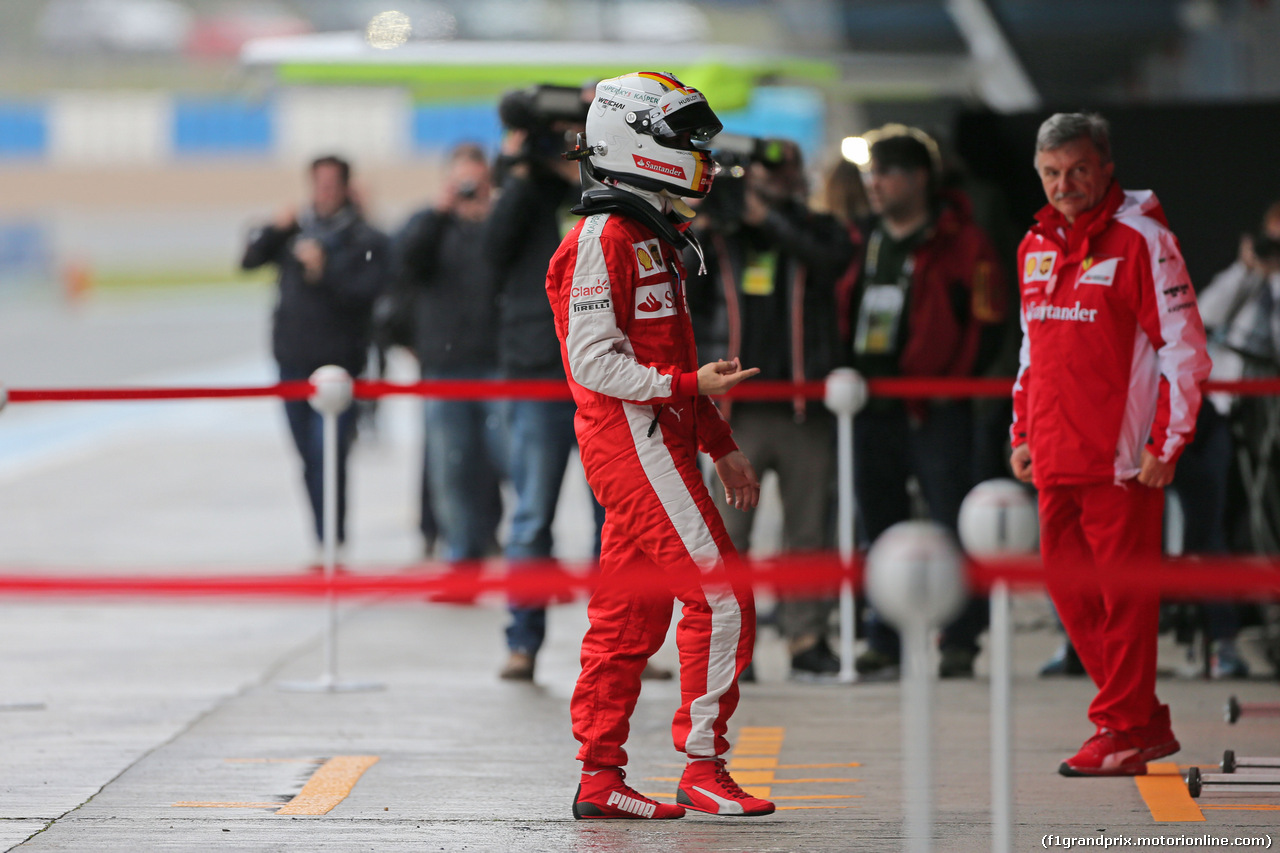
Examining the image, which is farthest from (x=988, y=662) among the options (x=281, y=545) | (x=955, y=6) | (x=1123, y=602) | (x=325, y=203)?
(x=955, y=6)

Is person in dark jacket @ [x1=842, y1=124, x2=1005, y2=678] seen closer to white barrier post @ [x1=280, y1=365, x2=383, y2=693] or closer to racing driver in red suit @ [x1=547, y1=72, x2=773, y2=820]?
white barrier post @ [x1=280, y1=365, x2=383, y2=693]

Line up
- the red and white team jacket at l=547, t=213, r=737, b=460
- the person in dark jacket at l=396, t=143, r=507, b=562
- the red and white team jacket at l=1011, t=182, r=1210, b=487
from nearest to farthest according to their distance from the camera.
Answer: the red and white team jacket at l=547, t=213, r=737, b=460, the red and white team jacket at l=1011, t=182, r=1210, b=487, the person in dark jacket at l=396, t=143, r=507, b=562

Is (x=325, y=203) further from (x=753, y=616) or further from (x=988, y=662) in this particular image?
(x=753, y=616)

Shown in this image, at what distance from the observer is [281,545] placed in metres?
9.90

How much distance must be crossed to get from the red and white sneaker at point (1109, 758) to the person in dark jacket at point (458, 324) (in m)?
3.66

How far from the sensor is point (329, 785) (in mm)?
4629

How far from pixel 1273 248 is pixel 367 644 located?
13.3 feet

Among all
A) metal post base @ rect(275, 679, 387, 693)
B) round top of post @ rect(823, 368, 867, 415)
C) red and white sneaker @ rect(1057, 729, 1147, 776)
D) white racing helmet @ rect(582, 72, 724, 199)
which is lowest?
metal post base @ rect(275, 679, 387, 693)

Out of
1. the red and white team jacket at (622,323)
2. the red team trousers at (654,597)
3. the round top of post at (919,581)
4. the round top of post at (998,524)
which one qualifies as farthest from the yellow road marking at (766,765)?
the round top of post at (919,581)

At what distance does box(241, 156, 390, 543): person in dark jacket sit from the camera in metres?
8.54

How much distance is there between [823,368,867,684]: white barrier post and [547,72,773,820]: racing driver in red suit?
5.66 feet

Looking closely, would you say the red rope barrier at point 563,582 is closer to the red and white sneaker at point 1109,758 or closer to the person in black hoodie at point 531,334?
the red and white sneaker at point 1109,758

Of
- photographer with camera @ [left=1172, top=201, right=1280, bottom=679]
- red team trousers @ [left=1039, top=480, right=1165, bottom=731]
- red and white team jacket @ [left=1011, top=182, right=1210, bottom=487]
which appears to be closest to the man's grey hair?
red and white team jacket @ [left=1011, top=182, right=1210, bottom=487]

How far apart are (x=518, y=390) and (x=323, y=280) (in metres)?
2.98
